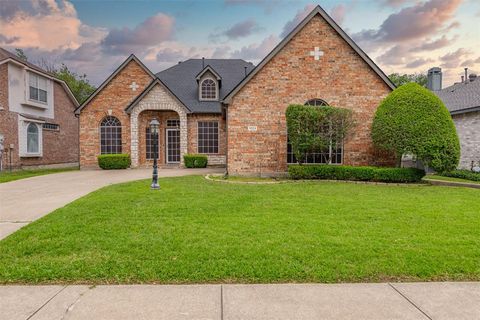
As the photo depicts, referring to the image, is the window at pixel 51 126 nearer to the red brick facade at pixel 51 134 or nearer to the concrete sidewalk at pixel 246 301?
the red brick facade at pixel 51 134

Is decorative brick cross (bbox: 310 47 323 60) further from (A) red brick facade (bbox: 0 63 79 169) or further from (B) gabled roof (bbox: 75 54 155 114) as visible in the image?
(A) red brick facade (bbox: 0 63 79 169)

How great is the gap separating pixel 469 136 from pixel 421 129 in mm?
7532

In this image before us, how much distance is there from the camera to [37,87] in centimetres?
2191

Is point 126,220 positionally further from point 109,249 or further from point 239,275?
point 239,275

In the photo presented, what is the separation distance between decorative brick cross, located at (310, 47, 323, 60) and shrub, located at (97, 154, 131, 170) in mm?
12659

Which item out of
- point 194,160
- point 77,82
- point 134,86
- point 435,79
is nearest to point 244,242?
point 194,160

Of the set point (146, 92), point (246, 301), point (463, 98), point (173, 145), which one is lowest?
point (246, 301)

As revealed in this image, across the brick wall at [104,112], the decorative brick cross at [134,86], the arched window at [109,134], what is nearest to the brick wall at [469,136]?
the decorative brick cross at [134,86]

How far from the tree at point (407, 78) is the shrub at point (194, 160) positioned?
38857 millimetres

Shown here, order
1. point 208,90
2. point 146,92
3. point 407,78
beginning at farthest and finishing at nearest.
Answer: point 407,78 < point 208,90 < point 146,92

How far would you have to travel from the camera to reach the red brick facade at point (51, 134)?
18984mm

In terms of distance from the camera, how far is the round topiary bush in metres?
12.1

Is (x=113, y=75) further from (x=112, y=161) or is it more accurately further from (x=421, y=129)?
(x=421, y=129)

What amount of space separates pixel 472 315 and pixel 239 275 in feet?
7.76
